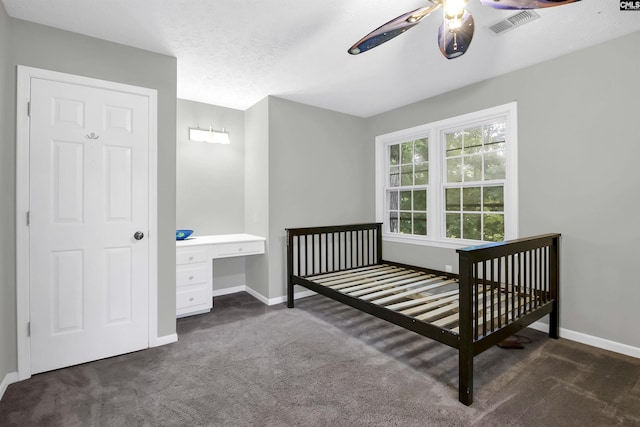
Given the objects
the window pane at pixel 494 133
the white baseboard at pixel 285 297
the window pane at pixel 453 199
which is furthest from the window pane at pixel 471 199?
the white baseboard at pixel 285 297

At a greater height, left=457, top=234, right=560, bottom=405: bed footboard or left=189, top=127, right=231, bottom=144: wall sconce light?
left=189, top=127, right=231, bottom=144: wall sconce light

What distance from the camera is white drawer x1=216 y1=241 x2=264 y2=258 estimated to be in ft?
11.7

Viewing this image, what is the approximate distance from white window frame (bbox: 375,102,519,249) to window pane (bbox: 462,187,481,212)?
10.2 inches

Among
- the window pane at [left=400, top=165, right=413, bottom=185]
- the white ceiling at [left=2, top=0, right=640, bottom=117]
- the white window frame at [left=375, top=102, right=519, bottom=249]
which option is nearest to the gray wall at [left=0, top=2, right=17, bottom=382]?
Answer: the white ceiling at [left=2, top=0, right=640, bottom=117]

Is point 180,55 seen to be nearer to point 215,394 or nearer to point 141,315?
point 141,315

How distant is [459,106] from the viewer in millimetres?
3543

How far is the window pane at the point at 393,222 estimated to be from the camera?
4465 millimetres

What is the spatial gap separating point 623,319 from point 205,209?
165 inches

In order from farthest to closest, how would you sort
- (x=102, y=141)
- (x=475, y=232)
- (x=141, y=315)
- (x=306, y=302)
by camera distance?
(x=306, y=302) → (x=475, y=232) → (x=141, y=315) → (x=102, y=141)

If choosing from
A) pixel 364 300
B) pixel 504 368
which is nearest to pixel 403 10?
pixel 364 300

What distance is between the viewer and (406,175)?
4.29 m

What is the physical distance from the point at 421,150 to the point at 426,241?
3.75 ft

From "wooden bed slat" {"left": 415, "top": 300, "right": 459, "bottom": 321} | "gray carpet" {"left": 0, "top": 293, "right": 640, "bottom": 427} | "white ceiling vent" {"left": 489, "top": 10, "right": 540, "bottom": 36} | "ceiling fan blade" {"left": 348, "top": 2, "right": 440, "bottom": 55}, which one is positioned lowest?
"gray carpet" {"left": 0, "top": 293, "right": 640, "bottom": 427}

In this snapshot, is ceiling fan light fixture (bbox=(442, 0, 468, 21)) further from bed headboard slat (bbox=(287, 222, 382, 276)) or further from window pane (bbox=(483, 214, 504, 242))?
bed headboard slat (bbox=(287, 222, 382, 276))
